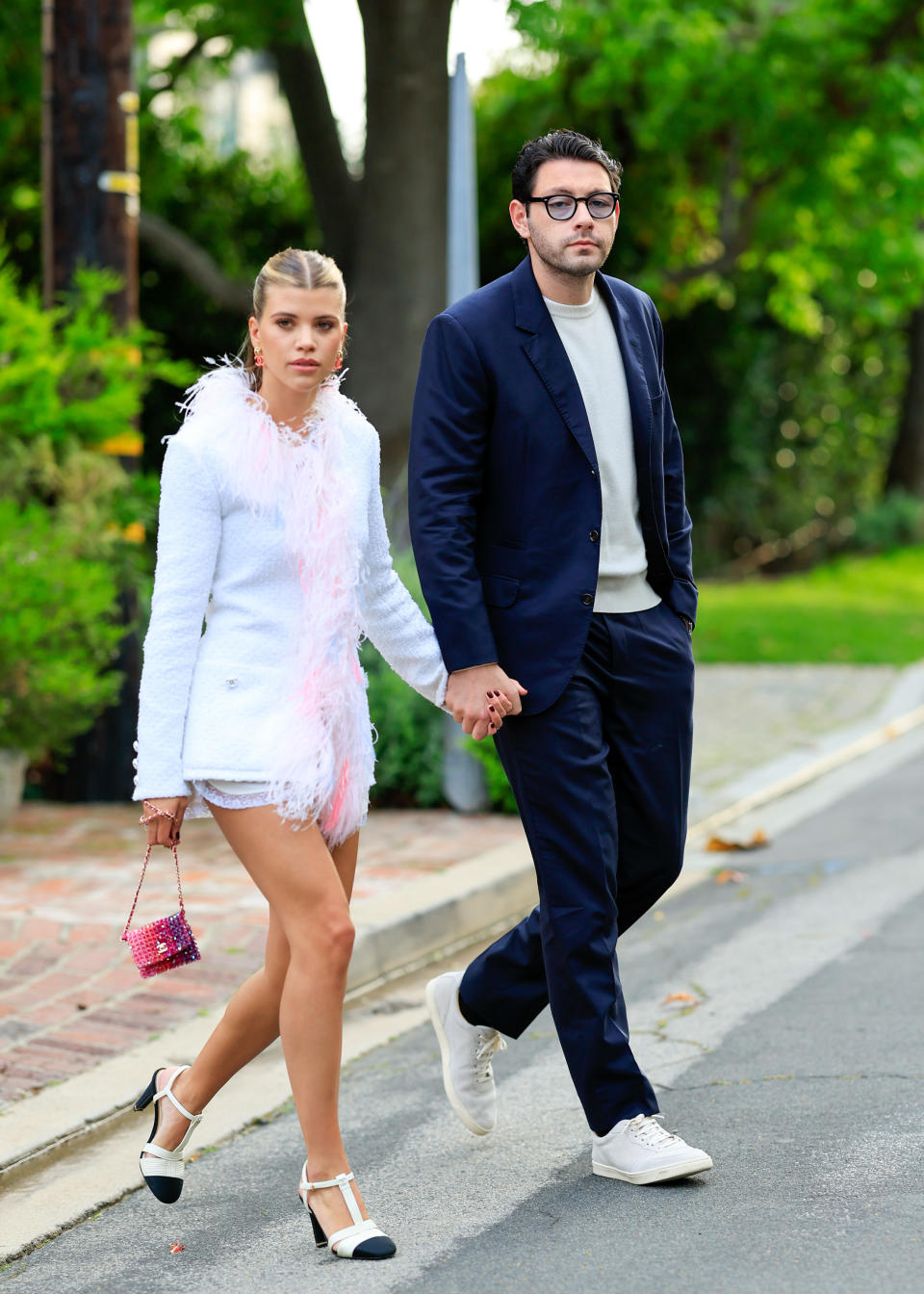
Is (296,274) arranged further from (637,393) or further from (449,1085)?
(449,1085)

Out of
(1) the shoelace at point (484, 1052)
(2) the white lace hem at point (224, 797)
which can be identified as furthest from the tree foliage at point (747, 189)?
(2) the white lace hem at point (224, 797)

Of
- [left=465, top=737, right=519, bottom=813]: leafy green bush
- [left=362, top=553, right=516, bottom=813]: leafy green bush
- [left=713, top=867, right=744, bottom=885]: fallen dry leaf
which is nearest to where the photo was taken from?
[left=713, top=867, right=744, bottom=885]: fallen dry leaf

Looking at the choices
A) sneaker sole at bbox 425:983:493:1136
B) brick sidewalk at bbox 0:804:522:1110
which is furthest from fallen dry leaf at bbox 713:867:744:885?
sneaker sole at bbox 425:983:493:1136

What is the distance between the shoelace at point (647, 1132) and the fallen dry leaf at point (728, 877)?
3345 millimetres

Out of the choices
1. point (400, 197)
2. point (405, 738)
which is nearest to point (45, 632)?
point (405, 738)

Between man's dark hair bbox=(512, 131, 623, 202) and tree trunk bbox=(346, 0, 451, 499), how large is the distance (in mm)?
7354

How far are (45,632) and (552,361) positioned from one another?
3944 mm

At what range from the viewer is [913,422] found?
25125 mm

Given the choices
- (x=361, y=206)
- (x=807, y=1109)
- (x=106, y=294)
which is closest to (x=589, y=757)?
(x=807, y=1109)

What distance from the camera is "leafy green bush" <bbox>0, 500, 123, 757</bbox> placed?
22.6 feet

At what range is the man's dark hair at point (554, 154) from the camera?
3.46 meters

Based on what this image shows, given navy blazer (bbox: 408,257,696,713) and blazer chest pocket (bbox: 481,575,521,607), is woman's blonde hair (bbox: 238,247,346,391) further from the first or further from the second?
blazer chest pocket (bbox: 481,575,521,607)

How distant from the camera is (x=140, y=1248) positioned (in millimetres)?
3420

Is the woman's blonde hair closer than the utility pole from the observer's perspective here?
Yes
